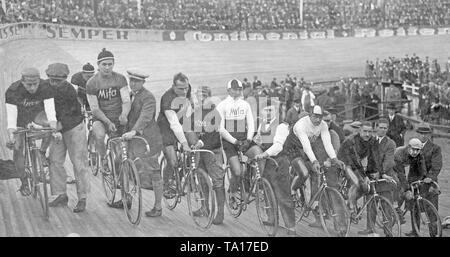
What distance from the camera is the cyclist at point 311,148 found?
6.77 metres

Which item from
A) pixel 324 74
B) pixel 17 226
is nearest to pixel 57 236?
pixel 17 226

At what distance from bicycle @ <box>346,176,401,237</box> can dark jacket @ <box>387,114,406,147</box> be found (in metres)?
1.35

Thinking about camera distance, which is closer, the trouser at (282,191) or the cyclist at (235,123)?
the trouser at (282,191)

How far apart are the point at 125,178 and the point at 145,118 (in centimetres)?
69

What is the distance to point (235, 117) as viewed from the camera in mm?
6922

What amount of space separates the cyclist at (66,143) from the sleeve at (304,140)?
2.22 meters

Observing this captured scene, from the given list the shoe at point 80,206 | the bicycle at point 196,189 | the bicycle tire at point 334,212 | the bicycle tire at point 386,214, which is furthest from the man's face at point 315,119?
the shoe at point 80,206

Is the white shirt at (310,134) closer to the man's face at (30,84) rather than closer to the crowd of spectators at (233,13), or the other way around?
the man's face at (30,84)

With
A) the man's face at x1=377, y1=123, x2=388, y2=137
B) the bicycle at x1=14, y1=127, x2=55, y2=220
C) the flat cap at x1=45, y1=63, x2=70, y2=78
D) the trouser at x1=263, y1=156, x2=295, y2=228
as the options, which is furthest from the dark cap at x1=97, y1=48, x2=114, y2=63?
the man's face at x1=377, y1=123, x2=388, y2=137

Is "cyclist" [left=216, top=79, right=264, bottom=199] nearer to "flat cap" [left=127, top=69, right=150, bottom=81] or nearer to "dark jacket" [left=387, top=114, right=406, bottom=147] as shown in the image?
"flat cap" [left=127, top=69, right=150, bottom=81]

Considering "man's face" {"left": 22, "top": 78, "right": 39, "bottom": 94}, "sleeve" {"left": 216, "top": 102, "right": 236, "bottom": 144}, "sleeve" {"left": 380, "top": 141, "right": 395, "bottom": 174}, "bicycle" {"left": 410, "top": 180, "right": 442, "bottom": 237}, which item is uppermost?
"man's face" {"left": 22, "top": 78, "right": 39, "bottom": 94}

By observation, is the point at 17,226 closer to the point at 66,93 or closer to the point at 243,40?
the point at 66,93

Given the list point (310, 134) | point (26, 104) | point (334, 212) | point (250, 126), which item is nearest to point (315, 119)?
point (310, 134)

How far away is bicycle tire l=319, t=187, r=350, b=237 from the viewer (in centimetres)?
654
